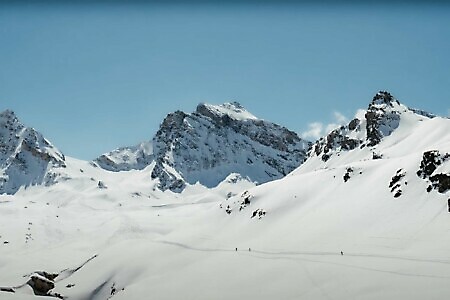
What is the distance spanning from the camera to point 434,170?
144ft

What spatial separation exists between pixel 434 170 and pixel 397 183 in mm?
4114

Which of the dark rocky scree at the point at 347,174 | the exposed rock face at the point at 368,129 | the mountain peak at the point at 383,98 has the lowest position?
the dark rocky scree at the point at 347,174

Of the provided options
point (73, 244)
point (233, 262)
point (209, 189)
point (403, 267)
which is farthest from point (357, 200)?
point (209, 189)

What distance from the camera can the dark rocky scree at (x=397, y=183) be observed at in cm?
→ 4556

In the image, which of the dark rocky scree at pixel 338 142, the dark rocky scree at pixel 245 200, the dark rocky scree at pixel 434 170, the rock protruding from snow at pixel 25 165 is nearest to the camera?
the dark rocky scree at pixel 434 170

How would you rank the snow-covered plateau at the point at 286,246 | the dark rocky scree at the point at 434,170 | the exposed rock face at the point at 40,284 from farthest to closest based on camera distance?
the exposed rock face at the point at 40,284 < the dark rocky scree at the point at 434,170 < the snow-covered plateau at the point at 286,246

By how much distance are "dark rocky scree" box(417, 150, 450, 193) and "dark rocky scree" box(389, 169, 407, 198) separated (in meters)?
1.92

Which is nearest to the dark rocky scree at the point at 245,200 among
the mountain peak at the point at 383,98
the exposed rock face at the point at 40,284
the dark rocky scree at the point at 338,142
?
the exposed rock face at the point at 40,284

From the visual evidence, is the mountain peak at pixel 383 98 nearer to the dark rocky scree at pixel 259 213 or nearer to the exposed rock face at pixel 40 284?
the dark rocky scree at pixel 259 213

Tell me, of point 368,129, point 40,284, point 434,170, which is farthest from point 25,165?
point 434,170

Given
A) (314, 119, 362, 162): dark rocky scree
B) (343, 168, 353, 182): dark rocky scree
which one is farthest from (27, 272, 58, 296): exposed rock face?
(314, 119, 362, 162): dark rocky scree

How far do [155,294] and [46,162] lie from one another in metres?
168

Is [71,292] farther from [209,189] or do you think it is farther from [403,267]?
→ [209,189]

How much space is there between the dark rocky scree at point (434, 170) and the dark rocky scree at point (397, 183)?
192 cm
